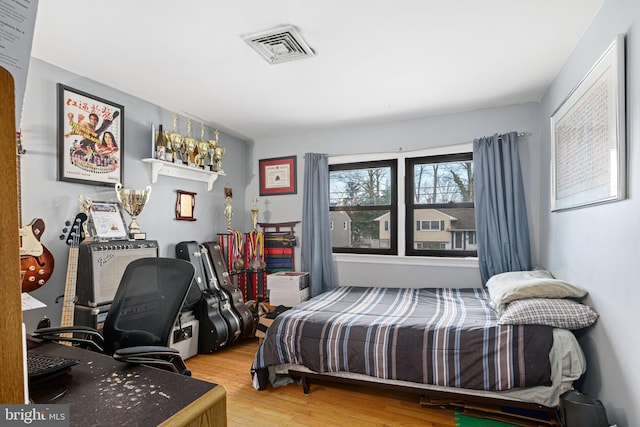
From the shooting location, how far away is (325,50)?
7.28 feet

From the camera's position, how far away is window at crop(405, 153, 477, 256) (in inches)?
139

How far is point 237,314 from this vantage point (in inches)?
135

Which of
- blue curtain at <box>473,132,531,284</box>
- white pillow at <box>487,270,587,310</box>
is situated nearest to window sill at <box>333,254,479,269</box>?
blue curtain at <box>473,132,531,284</box>

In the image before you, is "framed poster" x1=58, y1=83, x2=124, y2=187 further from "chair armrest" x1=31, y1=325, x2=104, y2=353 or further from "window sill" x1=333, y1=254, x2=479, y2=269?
"window sill" x1=333, y1=254, x2=479, y2=269

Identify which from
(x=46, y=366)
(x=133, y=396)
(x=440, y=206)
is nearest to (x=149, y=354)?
(x=46, y=366)

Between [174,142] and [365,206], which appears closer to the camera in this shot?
[174,142]

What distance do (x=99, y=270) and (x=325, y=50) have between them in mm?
2252

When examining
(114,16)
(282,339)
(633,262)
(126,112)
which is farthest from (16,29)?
(126,112)

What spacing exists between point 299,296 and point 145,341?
2143 mm

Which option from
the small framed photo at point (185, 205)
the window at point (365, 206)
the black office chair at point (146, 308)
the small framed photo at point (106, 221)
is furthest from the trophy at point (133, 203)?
the window at point (365, 206)

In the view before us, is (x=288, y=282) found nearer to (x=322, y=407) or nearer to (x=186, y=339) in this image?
(x=186, y=339)

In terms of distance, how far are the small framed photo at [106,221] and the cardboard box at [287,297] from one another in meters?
1.67

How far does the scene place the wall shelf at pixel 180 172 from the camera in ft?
10.2

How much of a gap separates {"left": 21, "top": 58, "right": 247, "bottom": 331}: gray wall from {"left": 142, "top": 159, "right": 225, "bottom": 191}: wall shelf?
0.06 meters
